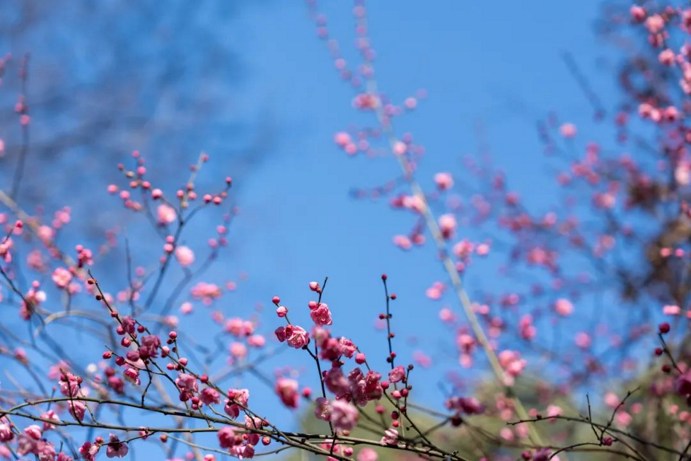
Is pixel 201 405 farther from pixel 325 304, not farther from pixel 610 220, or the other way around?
pixel 610 220

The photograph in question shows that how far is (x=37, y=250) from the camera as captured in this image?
189 inches

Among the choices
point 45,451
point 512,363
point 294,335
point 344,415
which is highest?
point 512,363

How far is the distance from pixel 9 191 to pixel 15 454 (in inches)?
92.9

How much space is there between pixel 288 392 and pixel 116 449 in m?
0.75

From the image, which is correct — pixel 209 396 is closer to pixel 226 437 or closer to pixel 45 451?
pixel 226 437

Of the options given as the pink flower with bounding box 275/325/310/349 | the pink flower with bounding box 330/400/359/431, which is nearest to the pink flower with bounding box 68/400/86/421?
the pink flower with bounding box 275/325/310/349

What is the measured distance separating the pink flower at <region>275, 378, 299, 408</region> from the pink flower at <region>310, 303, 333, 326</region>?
1.25 feet

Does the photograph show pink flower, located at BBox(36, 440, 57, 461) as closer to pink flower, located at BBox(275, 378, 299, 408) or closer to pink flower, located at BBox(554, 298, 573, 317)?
pink flower, located at BBox(275, 378, 299, 408)

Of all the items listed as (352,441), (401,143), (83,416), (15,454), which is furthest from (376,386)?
(401,143)

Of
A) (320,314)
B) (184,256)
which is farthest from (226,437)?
(184,256)

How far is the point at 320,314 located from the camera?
2369 mm

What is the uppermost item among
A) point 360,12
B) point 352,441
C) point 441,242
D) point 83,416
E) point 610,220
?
point 360,12

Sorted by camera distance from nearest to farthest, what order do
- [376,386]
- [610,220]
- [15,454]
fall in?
[376,386], [15,454], [610,220]

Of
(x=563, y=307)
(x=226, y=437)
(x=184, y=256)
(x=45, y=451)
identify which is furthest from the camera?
(x=563, y=307)
